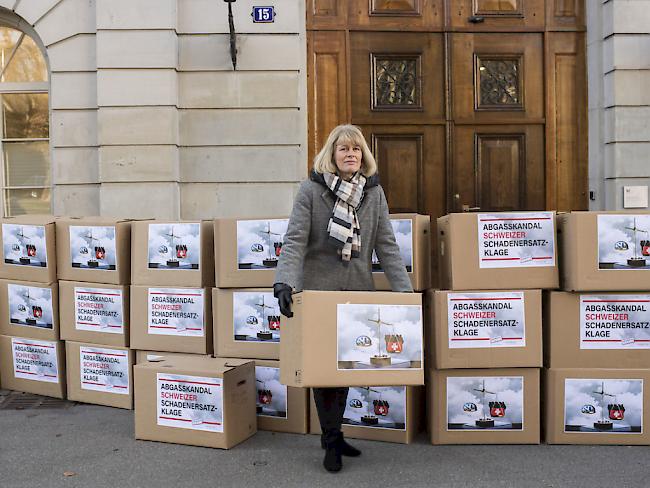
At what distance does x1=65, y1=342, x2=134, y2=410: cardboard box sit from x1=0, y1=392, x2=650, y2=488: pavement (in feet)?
1.74

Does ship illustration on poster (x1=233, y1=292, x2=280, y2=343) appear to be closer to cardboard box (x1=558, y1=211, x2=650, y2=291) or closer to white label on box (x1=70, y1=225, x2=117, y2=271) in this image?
white label on box (x1=70, y1=225, x2=117, y2=271)

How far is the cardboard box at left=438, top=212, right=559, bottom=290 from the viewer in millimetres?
3980

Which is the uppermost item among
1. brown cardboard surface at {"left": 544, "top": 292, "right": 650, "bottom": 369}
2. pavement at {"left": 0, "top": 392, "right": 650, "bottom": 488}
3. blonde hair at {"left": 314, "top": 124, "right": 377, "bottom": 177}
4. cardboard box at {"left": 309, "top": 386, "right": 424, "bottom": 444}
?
blonde hair at {"left": 314, "top": 124, "right": 377, "bottom": 177}

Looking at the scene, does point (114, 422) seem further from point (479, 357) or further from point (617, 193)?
point (617, 193)

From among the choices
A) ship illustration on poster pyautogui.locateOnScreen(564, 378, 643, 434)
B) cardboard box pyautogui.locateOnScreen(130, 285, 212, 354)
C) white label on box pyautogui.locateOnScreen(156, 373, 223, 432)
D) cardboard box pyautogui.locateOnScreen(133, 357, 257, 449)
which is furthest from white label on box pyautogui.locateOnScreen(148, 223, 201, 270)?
ship illustration on poster pyautogui.locateOnScreen(564, 378, 643, 434)

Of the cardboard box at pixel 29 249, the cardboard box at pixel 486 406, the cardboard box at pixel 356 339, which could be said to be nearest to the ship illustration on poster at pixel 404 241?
the cardboard box at pixel 486 406

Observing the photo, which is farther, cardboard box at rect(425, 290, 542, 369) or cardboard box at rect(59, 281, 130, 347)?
cardboard box at rect(59, 281, 130, 347)

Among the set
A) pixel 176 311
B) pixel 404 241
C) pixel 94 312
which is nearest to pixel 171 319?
pixel 176 311

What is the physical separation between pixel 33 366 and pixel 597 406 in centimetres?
406

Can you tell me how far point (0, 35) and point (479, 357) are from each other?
266 inches

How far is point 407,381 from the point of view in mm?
3316

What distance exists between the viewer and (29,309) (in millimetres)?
5180

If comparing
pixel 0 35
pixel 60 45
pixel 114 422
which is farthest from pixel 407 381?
pixel 0 35

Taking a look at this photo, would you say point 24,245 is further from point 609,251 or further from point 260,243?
point 609,251
